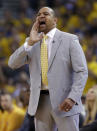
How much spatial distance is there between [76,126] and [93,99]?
1.70 metres

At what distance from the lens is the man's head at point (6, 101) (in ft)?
19.1

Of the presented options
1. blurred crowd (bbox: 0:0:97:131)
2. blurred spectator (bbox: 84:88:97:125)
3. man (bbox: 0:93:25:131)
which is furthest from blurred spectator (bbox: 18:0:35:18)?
blurred spectator (bbox: 84:88:97:125)

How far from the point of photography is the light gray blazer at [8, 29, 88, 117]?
3631 mm

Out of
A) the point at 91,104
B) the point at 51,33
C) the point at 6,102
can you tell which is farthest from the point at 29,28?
the point at 51,33

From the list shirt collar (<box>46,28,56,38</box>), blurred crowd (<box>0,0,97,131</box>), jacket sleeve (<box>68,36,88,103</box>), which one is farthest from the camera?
→ blurred crowd (<box>0,0,97,131</box>)

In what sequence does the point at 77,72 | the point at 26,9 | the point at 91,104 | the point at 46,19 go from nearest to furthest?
the point at 77,72
the point at 46,19
the point at 91,104
the point at 26,9

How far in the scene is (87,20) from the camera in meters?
10.4

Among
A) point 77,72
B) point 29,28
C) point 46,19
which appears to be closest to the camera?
point 77,72

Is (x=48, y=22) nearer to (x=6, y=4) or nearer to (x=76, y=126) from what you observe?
(x=76, y=126)

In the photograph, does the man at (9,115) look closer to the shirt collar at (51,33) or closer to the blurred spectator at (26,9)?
the shirt collar at (51,33)

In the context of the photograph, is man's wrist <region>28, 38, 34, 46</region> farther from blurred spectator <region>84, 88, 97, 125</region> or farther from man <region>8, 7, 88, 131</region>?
blurred spectator <region>84, 88, 97, 125</region>

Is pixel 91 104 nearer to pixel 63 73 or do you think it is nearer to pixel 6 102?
pixel 6 102

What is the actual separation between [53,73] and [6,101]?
227 centimetres

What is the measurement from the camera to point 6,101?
5832 millimetres
